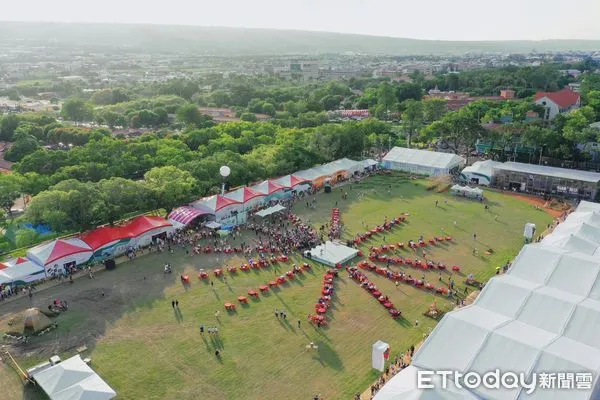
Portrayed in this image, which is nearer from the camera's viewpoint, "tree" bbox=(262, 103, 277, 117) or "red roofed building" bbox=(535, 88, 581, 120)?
"red roofed building" bbox=(535, 88, 581, 120)

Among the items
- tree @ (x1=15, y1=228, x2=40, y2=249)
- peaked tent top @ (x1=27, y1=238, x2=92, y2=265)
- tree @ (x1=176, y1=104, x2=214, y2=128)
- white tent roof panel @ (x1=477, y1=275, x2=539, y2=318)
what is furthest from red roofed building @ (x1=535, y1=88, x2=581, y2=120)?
tree @ (x1=15, y1=228, x2=40, y2=249)

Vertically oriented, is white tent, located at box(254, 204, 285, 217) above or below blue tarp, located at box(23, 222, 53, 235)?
above

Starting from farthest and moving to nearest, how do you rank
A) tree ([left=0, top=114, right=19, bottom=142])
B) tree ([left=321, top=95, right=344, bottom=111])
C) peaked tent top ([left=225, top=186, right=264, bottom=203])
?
tree ([left=321, top=95, right=344, bottom=111]), tree ([left=0, top=114, right=19, bottom=142]), peaked tent top ([left=225, top=186, right=264, bottom=203])

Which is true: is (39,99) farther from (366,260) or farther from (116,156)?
(366,260)

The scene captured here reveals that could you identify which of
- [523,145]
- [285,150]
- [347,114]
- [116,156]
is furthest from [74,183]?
[347,114]

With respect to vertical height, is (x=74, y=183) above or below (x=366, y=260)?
above

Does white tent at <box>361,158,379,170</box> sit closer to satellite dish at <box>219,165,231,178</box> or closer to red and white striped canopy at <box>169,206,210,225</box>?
satellite dish at <box>219,165,231,178</box>

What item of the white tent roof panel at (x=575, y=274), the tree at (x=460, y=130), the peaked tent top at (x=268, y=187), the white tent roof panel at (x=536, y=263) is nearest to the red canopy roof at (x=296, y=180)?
the peaked tent top at (x=268, y=187)

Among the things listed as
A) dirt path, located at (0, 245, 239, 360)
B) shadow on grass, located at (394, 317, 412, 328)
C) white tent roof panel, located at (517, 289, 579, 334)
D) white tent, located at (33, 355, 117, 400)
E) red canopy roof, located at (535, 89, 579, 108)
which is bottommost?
dirt path, located at (0, 245, 239, 360)
